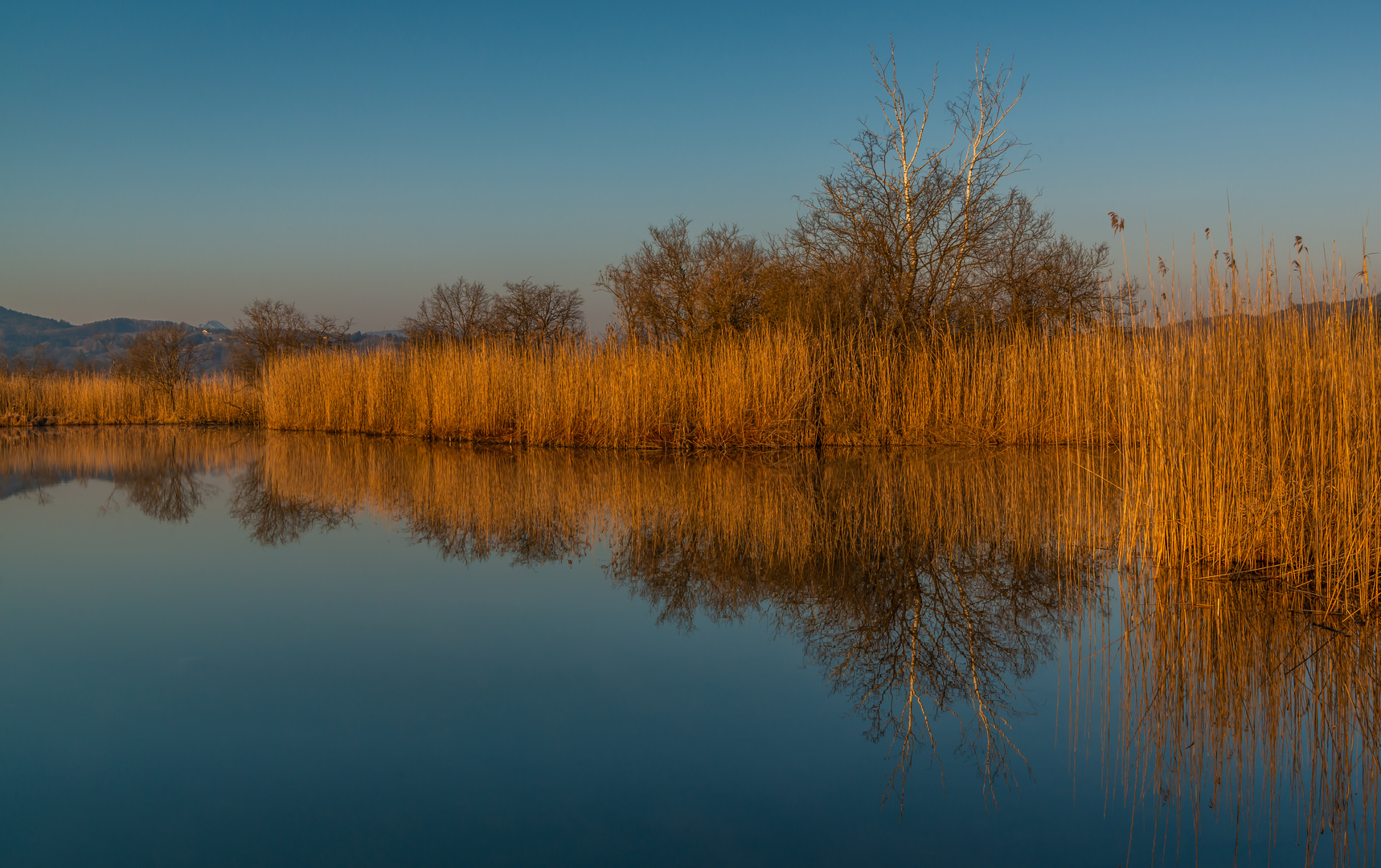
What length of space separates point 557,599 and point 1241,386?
10.1 ft

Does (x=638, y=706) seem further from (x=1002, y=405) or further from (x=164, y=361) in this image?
(x=164, y=361)

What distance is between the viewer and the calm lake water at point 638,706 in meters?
1.65

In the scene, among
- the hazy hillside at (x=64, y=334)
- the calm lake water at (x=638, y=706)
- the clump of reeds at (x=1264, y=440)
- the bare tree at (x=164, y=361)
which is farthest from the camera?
the hazy hillside at (x=64, y=334)

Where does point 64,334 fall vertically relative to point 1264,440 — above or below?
above

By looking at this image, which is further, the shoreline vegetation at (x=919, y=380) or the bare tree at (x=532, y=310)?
the bare tree at (x=532, y=310)

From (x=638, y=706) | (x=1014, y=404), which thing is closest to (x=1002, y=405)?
(x=1014, y=404)

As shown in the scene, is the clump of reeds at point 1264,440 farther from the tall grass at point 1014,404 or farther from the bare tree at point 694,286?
the bare tree at point 694,286

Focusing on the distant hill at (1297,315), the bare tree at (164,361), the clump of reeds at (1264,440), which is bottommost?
the clump of reeds at (1264,440)

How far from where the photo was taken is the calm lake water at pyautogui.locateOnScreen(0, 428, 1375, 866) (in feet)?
5.43

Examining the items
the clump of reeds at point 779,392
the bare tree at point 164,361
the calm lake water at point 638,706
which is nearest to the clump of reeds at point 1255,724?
the calm lake water at point 638,706

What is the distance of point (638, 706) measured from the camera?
2.31m

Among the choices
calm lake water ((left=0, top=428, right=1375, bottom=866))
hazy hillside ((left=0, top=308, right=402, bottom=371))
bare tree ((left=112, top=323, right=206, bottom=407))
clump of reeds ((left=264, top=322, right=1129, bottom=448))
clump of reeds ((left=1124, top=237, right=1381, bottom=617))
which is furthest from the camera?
hazy hillside ((left=0, top=308, right=402, bottom=371))

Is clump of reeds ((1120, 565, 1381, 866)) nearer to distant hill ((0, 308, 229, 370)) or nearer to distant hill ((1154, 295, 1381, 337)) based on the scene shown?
distant hill ((1154, 295, 1381, 337))

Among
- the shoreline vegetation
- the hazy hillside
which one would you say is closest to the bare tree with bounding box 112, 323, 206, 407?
the shoreline vegetation
